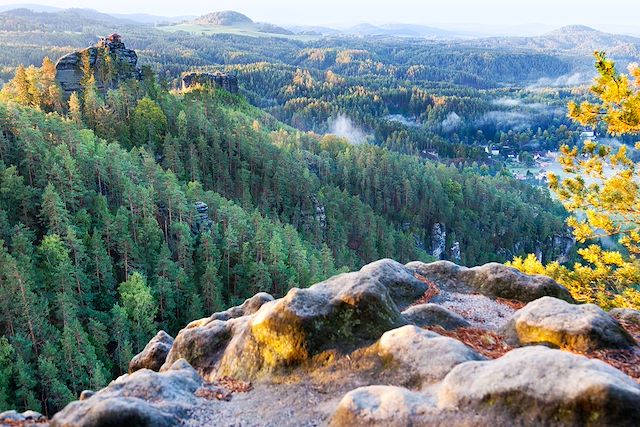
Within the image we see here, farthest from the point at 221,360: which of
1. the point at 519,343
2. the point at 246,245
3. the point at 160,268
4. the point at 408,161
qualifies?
the point at 408,161

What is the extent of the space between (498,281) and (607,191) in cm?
655

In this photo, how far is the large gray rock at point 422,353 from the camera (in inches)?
606

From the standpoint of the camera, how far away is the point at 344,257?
10831cm

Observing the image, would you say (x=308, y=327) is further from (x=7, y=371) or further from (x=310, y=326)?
(x=7, y=371)

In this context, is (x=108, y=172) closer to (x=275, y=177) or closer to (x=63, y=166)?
(x=63, y=166)

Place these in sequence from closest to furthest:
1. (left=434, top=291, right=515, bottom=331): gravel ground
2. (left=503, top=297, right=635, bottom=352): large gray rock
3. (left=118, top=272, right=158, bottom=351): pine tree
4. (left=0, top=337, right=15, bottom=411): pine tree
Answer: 1. (left=503, top=297, right=635, bottom=352): large gray rock
2. (left=434, top=291, right=515, bottom=331): gravel ground
3. (left=0, top=337, right=15, bottom=411): pine tree
4. (left=118, top=272, right=158, bottom=351): pine tree

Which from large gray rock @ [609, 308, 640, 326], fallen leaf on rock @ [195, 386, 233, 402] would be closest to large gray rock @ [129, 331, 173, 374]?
fallen leaf on rock @ [195, 386, 233, 402]

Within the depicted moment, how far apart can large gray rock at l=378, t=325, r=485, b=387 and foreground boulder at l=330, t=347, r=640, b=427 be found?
116 centimetres

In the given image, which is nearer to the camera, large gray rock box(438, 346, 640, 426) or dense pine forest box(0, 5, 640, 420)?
large gray rock box(438, 346, 640, 426)

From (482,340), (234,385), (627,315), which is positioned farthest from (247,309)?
(627,315)

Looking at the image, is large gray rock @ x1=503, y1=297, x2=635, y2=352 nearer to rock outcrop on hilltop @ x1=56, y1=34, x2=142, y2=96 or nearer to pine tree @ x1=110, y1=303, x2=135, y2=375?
pine tree @ x1=110, y1=303, x2=135, y2=375

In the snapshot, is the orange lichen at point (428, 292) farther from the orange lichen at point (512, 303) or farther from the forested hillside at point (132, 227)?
the forested hillside at point (132, 227)

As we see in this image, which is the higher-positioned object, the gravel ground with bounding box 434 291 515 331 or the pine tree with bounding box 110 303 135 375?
the gravel ground with bounding box 434 291 515 331

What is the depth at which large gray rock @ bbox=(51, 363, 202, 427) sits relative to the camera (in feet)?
45.8
